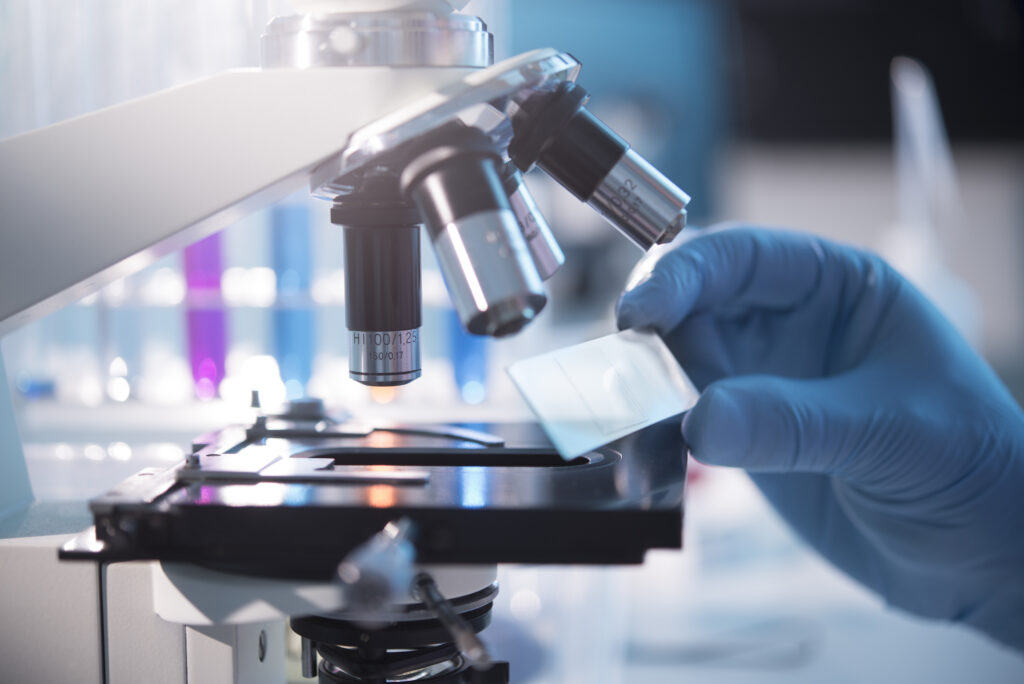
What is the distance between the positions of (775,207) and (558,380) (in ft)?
11.6

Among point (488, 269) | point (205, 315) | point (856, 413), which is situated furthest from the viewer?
point (205, 315)

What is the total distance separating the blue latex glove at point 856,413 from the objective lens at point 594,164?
9.1 inches

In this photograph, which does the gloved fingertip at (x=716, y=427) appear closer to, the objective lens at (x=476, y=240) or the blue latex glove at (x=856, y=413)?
the blue latex glove at (x=856, y=413)

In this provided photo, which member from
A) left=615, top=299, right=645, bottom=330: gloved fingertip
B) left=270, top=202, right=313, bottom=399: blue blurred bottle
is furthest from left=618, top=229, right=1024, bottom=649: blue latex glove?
left=270, top=202, right=313, bottom=399: blue blurred bottle

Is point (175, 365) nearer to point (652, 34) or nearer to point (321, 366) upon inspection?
point (321, 366)

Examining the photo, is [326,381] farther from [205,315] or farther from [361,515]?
[361,515]

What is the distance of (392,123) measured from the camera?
0.60m

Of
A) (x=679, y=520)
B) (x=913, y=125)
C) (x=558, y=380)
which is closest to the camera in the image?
(x=679, y=520)

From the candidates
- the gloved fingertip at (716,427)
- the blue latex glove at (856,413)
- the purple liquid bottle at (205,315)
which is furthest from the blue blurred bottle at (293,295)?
the gloved fingertip at (716,427)

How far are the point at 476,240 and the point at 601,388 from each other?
A: 0.28 metres

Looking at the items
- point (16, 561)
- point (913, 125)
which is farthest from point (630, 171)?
point (913, 125)

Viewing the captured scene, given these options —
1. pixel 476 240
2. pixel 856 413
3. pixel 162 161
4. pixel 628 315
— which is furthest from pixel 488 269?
pixel 856 413

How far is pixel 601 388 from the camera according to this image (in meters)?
0.79

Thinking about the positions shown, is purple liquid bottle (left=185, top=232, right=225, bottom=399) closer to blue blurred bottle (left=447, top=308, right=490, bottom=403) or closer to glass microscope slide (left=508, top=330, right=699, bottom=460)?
blue blurred bottle (left=447, top=308, right=490, bottom=403)
